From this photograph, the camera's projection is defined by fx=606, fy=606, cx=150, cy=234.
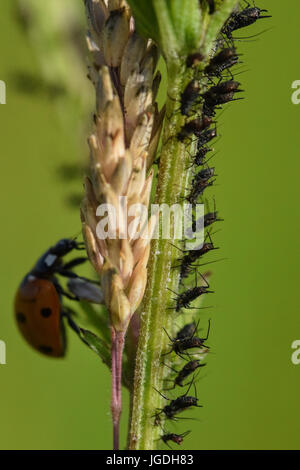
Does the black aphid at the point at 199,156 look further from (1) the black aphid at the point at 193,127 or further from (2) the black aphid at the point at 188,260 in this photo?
(2) the black aphid at the point at 188,260

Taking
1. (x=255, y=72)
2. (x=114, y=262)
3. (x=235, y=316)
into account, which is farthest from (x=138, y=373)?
(x=255, y=72)

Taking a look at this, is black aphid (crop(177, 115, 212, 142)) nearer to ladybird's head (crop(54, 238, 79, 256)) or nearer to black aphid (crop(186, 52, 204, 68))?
black aphid (crop(186, 52, 204, 68))

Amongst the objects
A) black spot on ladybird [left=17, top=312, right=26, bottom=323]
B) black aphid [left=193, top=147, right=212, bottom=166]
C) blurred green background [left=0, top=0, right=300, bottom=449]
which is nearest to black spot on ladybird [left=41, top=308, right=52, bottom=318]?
black spot on ladybird [left=17, top=312, right=26, bottom=323]

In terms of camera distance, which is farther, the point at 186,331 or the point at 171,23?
the point at 186,331

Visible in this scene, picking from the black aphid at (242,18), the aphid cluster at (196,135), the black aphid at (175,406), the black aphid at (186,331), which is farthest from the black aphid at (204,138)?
the black aphid at (175,406)

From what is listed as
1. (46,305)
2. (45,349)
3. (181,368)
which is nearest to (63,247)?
(46,305)

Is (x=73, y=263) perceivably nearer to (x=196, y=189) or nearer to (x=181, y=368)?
(x=181, y=368)
